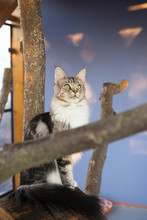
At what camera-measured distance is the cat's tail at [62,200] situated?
0.88 metres

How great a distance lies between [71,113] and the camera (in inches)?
47.7

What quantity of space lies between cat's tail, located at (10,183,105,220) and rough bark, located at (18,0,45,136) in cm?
61

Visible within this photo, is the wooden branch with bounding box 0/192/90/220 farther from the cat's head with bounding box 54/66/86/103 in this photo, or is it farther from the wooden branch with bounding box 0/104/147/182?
the cat's head with bounding box 54/66/86/103

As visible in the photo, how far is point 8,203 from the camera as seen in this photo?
96cm

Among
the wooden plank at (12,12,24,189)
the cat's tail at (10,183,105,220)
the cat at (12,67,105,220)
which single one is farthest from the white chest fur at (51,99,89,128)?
the wooden plank at (12,12,24,189)

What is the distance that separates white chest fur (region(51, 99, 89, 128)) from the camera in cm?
120

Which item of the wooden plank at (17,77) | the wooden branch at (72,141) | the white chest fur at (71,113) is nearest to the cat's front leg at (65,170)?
the white chest fur at (71,113)

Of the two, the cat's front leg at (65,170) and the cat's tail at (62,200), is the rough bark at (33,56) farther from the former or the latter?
the cat's tail at (62,200)

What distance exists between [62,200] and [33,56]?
916 millimetres

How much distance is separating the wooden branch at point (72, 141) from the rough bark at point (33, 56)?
99 centimetres

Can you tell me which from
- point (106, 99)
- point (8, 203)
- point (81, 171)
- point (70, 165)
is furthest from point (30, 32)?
point (81, 171)

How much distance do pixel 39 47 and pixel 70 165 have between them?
0.75 meters

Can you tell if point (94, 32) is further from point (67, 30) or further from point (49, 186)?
point (49, 186)

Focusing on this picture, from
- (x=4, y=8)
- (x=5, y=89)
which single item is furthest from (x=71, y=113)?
(x=4, y=8)
